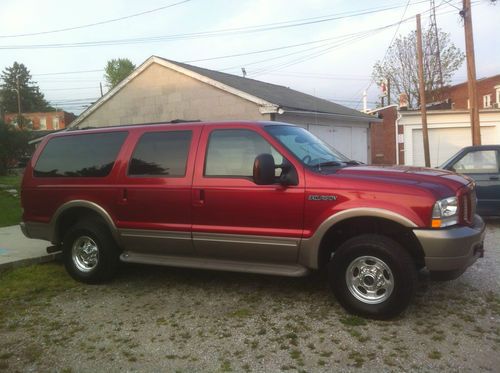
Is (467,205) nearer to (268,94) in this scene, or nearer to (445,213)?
(445,213)

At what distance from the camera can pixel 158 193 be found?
537 cm

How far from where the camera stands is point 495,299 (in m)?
5.02

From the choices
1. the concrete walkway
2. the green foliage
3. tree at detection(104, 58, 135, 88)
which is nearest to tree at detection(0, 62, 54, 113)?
tree at detection(104, 58, 135, 88)

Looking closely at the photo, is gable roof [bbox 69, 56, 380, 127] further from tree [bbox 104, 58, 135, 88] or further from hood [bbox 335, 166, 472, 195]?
tree [bbox 104, 58, 135, 88]

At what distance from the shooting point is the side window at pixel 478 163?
30.2 ft

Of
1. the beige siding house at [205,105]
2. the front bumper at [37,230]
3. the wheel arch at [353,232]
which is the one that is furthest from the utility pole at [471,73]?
the front bumper at [37,230]

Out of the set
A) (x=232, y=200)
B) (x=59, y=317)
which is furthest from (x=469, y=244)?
(x=59, y=317)

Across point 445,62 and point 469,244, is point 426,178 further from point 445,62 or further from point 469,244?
point 445,62

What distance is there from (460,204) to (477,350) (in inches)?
48.6

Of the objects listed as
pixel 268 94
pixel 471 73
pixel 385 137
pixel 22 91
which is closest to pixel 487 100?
pixel 385 137

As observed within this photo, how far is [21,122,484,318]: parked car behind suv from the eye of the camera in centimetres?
436

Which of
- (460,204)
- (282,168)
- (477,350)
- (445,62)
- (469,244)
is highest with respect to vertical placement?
(445,62)

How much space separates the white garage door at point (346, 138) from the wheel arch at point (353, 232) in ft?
37.3

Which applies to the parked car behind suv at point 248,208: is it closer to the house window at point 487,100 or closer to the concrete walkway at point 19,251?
the concrete walkway at point 19,251
